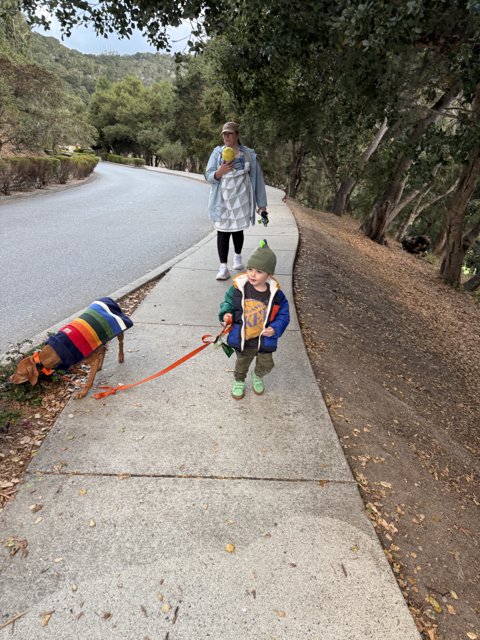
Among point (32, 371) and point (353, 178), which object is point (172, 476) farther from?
point (353, 178)

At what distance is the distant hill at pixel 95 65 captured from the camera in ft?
320

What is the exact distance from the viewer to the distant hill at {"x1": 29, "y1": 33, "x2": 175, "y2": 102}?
320ft

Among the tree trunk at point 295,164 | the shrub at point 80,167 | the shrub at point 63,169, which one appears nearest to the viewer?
the shrub at point 63,169

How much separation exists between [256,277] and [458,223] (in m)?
9.25

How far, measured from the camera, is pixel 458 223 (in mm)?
10086

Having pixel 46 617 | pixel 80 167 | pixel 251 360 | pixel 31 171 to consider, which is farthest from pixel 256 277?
pixel 80 167

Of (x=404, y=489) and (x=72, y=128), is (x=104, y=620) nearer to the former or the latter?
(x=404, y=489)

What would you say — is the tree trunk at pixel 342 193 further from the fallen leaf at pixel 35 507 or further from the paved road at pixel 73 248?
the fallen leaf at pixel 35 507

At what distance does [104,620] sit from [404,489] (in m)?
1.87

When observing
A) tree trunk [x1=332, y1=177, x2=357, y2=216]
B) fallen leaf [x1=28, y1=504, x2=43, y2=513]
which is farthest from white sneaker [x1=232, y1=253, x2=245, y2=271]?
tree trunk [x1=332, y1=177, x2=357, y2=216]

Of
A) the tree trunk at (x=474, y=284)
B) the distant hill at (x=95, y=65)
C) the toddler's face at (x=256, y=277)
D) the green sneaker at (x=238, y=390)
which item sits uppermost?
the distant hill at (x=95, y=65)

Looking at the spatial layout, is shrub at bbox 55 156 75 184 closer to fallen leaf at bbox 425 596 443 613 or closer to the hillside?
the hillside

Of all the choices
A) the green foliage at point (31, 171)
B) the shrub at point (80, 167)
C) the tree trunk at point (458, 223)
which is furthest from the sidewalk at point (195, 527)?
the shrub at point (80, 167)

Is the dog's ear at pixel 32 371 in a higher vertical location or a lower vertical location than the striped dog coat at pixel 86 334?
lower
